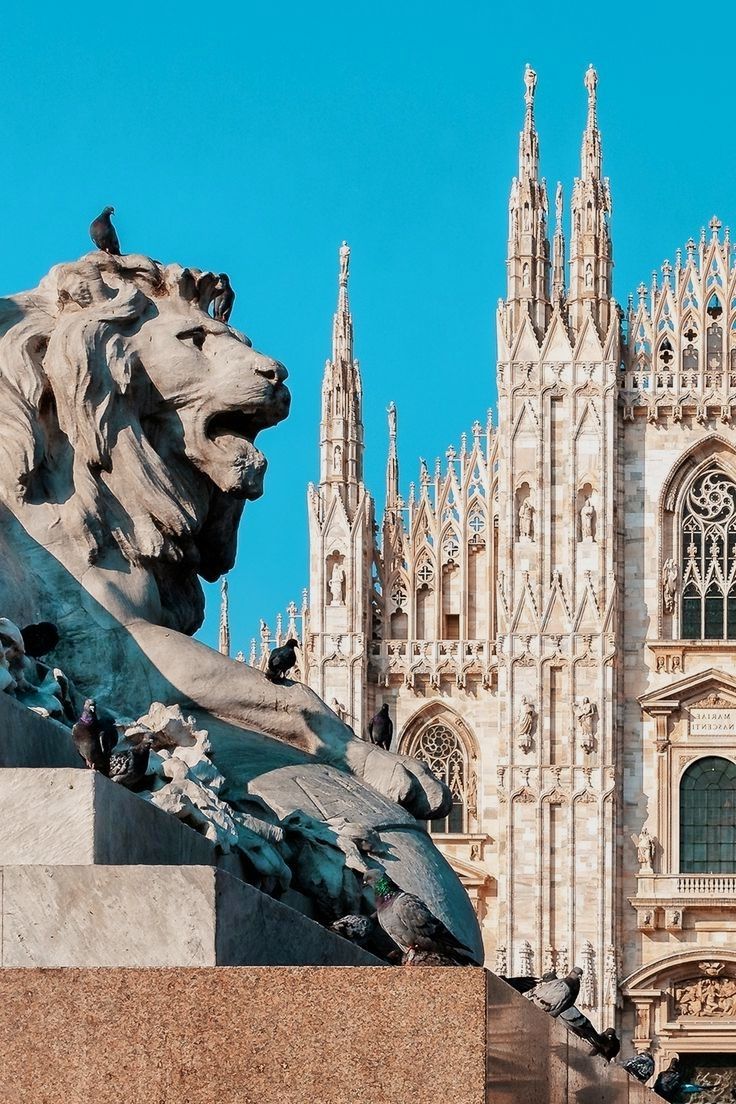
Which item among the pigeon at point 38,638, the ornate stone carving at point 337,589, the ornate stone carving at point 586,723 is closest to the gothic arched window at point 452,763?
the ornate stone carving at point 586,723

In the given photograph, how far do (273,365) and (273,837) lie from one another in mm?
1081

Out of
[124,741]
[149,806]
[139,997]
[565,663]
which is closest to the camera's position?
[139,997]

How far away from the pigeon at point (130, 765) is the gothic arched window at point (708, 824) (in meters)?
33.9

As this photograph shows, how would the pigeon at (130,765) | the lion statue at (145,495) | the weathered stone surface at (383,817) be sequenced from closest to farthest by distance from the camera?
the pigeon at (130,765) < the weathered stone surface at (383,817) < the lion statue at (145,495)

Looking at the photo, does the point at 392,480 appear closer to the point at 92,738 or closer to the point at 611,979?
the point at 611,979

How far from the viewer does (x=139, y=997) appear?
3369 mm

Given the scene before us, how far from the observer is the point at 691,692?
124 ft

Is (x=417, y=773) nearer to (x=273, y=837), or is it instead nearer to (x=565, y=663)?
(x=273, y=837)

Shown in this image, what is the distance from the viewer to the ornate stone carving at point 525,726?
1467 inches

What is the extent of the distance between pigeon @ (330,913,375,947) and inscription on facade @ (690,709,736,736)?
110 ft

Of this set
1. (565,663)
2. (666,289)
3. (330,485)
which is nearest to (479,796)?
(565,663)

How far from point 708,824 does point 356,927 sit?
33.6 m

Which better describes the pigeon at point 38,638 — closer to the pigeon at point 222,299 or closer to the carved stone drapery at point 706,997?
the pigeon at point 222,299

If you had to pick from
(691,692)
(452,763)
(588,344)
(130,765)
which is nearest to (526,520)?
(588,344)
